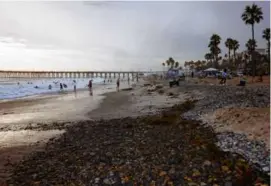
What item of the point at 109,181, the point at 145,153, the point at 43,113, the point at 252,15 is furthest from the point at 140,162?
the point at 252,15

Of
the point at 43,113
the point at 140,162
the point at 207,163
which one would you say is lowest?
the point at 43,113

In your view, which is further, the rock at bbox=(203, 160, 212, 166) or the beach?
the rock at bbox=(203, 160, 212, 166)

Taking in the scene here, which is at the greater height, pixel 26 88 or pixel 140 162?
pixel 26 88

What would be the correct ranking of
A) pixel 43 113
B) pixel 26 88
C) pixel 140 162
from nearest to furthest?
1. pixel 140 162
2. pixel 43 113
3. pixel 26 88

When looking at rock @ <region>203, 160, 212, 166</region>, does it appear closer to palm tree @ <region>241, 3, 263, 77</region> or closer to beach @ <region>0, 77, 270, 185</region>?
beach @ <region>0, 77, 270, 185</region>

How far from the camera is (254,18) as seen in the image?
52.9m

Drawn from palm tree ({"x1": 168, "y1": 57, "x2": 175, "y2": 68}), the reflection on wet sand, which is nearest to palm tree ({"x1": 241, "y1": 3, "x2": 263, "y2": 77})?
the reflection on wet sand

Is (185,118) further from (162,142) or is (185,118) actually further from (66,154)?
(66,154)

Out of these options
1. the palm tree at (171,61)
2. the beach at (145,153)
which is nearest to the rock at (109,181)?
the beach at (145,153)

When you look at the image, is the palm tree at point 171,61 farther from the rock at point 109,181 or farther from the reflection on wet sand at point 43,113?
the rock at point 109,181

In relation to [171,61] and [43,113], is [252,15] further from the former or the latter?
[171,61]

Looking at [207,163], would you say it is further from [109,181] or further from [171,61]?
[171,61]

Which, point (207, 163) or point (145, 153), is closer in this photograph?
point (207, 163)

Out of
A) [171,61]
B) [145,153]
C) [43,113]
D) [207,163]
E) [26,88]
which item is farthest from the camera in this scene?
[171,61]
